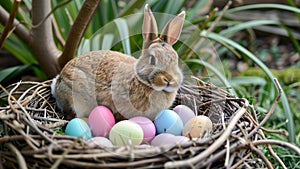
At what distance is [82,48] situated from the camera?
7.36ft

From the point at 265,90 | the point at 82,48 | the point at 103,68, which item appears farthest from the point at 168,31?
the point at 265,90

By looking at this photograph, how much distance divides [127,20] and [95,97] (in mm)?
799

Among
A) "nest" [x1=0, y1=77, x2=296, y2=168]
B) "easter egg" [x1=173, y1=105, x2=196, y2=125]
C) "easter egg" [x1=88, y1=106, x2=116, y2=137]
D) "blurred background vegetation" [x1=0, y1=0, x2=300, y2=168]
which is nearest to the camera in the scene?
"nest" [x1=0, y1=77, x2=296, y2=168]

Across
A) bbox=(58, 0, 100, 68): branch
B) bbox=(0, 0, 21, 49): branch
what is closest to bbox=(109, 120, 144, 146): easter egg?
bbox=(0, 0, 21, 49): branch

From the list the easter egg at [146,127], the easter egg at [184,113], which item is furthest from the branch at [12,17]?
the easter egg at [184,113]

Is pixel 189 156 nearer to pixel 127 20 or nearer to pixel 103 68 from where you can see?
pixel 103 68

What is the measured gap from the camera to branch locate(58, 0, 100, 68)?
1.90m

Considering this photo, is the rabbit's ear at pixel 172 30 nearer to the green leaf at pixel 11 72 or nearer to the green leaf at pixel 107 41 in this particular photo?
the green leaf at pixel 107 41

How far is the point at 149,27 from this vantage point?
4.80 feet

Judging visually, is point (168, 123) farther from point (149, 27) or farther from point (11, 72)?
point (11, 72)

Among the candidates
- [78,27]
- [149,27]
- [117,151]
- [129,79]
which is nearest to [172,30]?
[149,27]

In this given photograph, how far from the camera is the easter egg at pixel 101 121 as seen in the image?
4.91 ft

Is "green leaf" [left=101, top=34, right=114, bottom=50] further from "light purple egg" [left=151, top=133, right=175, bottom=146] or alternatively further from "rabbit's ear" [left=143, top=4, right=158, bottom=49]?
"light purple egg" [left=151, top=133, right=175, bottom=146]

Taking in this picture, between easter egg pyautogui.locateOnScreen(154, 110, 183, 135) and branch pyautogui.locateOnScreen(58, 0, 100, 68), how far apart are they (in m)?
0.60
